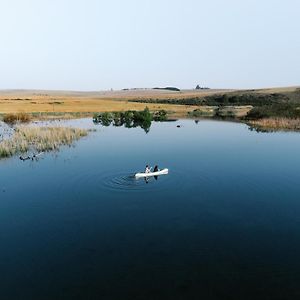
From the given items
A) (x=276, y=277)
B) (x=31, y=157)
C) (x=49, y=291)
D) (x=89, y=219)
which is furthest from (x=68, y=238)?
(x=31, y=157)

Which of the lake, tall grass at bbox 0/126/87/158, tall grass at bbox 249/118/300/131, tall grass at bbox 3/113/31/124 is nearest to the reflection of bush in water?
tall grass at bbox 3/113/31/124

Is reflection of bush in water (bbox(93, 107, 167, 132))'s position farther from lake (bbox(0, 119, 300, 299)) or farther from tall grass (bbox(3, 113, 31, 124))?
lake (bbox(0, 119, 300, 299))

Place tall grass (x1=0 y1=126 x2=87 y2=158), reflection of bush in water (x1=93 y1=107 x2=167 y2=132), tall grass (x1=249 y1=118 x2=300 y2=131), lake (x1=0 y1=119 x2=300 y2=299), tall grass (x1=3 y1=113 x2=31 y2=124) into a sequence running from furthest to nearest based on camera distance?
reflection of bush in water (x1=93 y1=107 x2=167 y2=132) → tall grass (x1=3 y1=113 x2=31 y2=124) → tall grass (x1=249 y1=118 x2=300 y2=131) → tall grass (x1=0 y1=126 x2=87 y2=158) → lake (x1=0 y1=119 x2=300 y2=299)

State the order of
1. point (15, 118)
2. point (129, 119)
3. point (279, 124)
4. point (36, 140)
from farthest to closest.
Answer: point (129, 119)
point (15, 118)
point (279, 124)
point (36, 140)

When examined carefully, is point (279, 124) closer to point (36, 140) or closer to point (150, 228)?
point (36, 140)

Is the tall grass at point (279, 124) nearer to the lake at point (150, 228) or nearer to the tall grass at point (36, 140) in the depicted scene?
the lake at point (150, 228)

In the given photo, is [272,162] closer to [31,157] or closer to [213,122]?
[31,157]

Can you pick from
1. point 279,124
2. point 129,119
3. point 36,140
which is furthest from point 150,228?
point 129,119
